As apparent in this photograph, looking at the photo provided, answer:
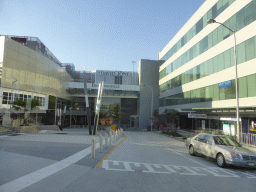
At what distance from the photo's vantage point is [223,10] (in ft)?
81.1

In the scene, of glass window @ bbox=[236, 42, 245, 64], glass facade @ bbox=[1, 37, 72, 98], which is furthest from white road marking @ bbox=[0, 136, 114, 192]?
glass facade @ bbox=[1, 37, 72, 98]

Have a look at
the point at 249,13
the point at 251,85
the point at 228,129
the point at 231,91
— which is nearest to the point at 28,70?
the point at 231,91

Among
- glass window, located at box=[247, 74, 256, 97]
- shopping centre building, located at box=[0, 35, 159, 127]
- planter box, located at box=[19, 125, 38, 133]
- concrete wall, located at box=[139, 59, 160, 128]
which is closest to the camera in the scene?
glass window, located at box=[247, 74, 256, 97]

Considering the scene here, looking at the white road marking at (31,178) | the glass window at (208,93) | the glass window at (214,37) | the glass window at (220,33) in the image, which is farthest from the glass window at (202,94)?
the white road marking at (31,178)

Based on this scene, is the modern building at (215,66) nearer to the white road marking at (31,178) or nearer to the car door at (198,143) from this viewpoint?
the car door at (198,143)

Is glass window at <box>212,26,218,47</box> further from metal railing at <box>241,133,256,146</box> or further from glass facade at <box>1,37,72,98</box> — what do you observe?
glass facade at <box>1,37,72,98</box>

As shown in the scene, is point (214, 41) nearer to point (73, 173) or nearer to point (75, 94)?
point (73, 173)

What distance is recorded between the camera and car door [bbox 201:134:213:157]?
11236 millimetres

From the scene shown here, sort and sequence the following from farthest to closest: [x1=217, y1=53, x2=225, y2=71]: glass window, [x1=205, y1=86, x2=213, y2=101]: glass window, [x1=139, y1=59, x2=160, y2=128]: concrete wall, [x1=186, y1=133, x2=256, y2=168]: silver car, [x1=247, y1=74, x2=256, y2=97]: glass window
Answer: [x1=139, y1=59, x2=160, y2=128]: concrete wall, [x1=205, y1=86, x2=213, y2=101]: glass window, [x1=217, y1=53, x2=225, y2=71]: glass window, [x1=247, y1=74, x2=256, y2=97]: glass window, [x1=186, y1=133, x2=256, y2=168]: silver car

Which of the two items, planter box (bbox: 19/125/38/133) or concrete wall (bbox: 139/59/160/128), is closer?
planter box (bbox: 19/125/38/133)

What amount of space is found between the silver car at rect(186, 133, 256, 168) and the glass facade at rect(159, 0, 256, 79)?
12080 millimetres

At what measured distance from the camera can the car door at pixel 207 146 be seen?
11.2 m

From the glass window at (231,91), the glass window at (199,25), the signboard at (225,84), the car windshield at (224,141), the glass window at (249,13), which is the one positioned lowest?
the car windshield at (224,141)

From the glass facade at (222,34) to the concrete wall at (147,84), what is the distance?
1914cm
